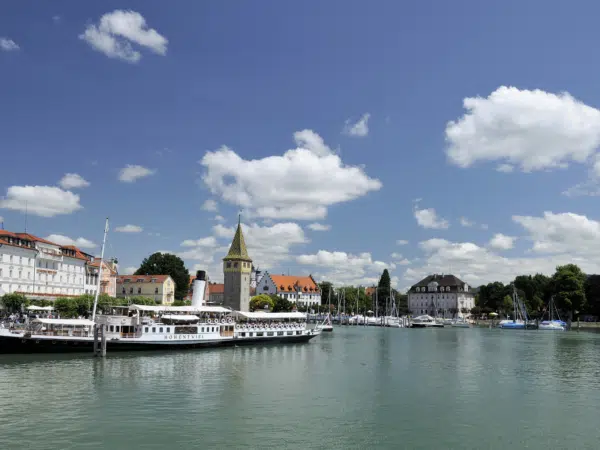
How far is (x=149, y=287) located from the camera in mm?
143375

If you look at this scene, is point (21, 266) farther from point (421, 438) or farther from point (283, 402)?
point (421, 438)

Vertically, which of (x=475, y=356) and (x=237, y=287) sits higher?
(x=237, y=287)

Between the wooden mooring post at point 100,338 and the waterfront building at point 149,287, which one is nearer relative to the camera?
the wooden mooring post at point 100,338

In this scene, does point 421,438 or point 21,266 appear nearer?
point 421,438

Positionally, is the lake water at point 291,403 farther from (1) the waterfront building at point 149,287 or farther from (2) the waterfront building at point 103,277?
(1) the waterfront building at point 149,287

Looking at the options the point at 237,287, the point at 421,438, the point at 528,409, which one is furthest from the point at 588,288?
the point at 421,438

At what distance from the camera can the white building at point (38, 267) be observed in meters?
90.5

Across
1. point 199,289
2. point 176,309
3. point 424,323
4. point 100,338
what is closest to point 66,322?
point 100,338

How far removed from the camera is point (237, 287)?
12656 cm

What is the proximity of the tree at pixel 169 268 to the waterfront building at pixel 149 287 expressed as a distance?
6.47 meters

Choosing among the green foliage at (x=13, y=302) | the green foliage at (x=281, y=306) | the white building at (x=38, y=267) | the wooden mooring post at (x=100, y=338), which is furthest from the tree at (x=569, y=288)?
the green foliage at (x=13, y=302)

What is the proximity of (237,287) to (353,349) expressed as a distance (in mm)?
54147

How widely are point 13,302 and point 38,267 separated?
1932 cm

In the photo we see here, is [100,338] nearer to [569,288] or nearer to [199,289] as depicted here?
[199,289]
